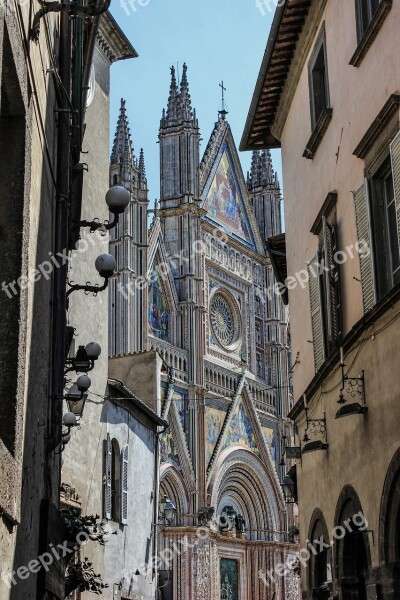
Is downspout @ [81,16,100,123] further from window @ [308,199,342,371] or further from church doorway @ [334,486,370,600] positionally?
church doorway @ [334,486,370,600]

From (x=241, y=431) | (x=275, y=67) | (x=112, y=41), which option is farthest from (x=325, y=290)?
(x=241, y=431)

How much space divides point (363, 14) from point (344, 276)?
287 cm

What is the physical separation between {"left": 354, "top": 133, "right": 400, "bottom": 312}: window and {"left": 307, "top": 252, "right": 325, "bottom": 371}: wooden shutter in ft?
7.50

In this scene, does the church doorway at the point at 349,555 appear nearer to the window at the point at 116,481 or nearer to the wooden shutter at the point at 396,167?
the wooden shutter at the point at 396,167

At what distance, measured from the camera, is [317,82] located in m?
13.2

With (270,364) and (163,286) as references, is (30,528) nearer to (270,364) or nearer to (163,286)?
(163,286)

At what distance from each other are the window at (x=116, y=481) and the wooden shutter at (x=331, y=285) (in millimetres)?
5932

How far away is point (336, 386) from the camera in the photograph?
11242 millimetres

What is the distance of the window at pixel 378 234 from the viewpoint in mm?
9414

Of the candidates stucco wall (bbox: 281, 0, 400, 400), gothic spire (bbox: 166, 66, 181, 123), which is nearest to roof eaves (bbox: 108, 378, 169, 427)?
stucco wall (bbox: 281, 0, 400, 400)

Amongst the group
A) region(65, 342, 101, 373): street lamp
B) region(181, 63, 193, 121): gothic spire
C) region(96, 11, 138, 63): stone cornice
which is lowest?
region(65, 342, 101, 373): street lamp

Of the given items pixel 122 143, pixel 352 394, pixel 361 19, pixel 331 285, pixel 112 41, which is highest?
pixel 122 143

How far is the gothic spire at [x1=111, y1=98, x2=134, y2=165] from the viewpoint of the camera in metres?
39.7

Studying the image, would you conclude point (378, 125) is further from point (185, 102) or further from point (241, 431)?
point (185, 102)
